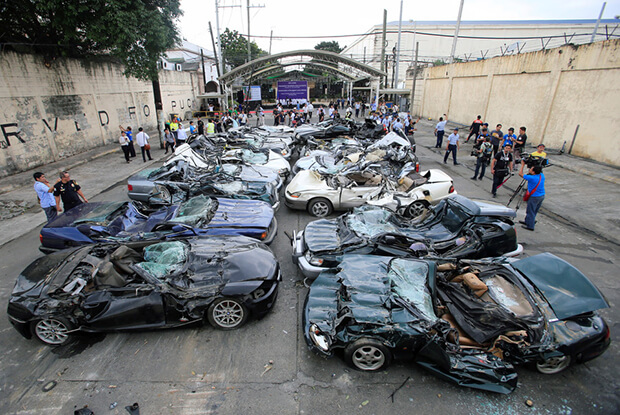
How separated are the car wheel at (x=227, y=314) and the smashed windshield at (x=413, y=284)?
84.9 inches

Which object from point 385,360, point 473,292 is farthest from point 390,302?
point 473,292

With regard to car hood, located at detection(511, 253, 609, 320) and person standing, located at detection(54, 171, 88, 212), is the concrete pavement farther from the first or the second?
car hood, located at detection(511, 253, 609, 320)

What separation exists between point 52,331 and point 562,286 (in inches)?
261

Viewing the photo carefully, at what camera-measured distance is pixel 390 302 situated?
381cm

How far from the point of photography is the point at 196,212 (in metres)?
6.37

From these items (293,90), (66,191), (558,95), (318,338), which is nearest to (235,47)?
(293,90)

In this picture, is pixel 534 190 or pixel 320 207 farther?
pixel 320 207

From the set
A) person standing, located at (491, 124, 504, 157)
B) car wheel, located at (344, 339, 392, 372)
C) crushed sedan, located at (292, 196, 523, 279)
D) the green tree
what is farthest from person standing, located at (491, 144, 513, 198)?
the green tree

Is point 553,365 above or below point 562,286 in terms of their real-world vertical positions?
below

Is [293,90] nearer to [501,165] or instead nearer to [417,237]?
[501,165]

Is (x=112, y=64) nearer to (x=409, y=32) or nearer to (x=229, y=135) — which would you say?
(x=229, y=135)

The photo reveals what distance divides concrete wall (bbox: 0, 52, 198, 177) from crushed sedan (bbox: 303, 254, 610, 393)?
14008 mm

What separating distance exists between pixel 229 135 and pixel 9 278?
9.05m

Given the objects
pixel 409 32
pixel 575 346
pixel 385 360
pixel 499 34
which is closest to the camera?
pixel 575 346
